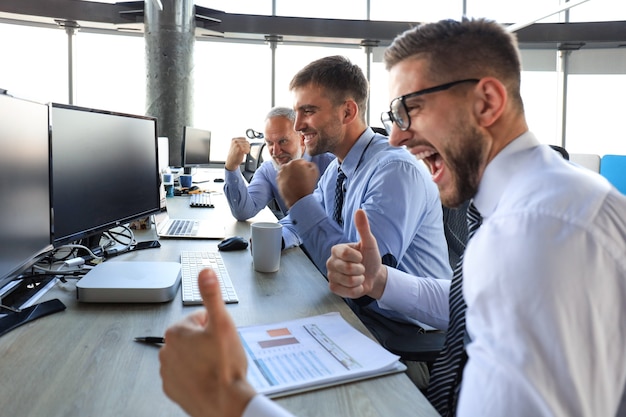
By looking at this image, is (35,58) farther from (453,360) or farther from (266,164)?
(453,360)

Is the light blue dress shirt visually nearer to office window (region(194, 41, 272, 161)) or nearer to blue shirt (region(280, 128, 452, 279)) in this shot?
blue shirt (region(280, 128, 452, 279))

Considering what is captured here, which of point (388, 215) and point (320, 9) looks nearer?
point (388, 215)

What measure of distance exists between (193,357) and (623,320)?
0.54m

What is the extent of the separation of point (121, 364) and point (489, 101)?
0.85m

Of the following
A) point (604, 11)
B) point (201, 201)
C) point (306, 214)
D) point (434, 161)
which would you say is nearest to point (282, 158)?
point (201, 201)

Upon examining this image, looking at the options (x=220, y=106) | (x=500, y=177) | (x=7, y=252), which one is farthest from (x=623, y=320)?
(x=220, y=106)

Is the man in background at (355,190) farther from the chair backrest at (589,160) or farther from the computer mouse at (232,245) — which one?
the chair backrest at (589,160)

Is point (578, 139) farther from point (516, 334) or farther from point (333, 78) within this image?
point (516, 334)

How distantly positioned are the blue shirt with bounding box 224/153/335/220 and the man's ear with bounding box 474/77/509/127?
1569 mm

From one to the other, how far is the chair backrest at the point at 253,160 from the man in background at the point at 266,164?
170cm

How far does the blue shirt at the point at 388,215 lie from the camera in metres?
1.58

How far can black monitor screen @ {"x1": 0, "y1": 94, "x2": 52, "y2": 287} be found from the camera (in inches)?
38.7

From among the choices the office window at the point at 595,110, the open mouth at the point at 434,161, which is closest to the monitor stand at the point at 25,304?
the open mouth at the point at 434,161

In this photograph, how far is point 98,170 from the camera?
1.47m
